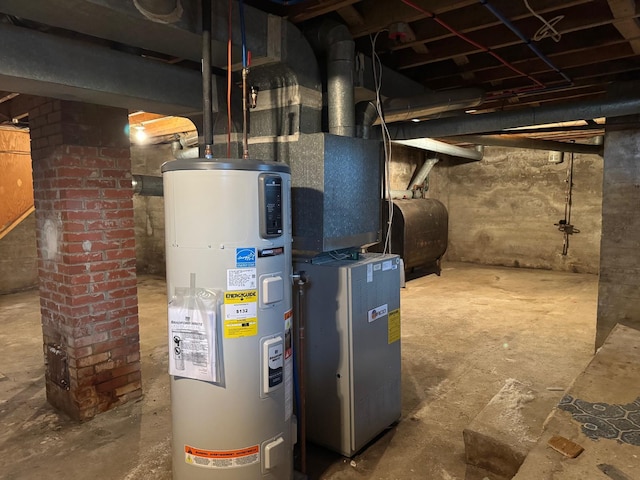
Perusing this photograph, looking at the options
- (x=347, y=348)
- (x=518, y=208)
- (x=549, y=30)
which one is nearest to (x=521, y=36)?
(x=549, y=30)

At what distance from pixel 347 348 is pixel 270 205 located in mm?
878

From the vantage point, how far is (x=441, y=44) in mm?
2621

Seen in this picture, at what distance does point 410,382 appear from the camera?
10.4 ft

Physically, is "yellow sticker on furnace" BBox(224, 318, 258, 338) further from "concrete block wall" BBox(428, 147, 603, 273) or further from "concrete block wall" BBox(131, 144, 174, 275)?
"concrete block wall" BBox(428, 147, 603, 273)

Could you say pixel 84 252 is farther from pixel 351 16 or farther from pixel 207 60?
pixel 351 16

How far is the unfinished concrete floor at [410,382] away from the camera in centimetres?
223

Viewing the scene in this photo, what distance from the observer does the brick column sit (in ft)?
10.9

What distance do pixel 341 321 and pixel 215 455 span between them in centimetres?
80

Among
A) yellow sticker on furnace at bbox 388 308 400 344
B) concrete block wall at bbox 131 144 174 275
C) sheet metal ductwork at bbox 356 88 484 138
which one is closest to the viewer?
yellow sticker on furnace at bbox 388 308 400 344

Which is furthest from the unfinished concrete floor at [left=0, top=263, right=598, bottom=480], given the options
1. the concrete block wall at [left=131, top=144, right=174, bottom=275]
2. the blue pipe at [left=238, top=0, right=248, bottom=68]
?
the blue pipe at [left=238, top=0, right=248, bottom=68]

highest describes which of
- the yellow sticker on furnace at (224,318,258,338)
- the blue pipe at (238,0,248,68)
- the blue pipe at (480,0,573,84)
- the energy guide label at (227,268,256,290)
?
the blue pipe at (480,0,573,84)

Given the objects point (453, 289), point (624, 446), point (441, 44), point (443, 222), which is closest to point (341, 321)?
point (624, 446)

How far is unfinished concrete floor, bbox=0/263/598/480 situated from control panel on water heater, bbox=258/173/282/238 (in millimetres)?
1249

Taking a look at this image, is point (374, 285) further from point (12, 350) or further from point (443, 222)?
point (443, 222)
